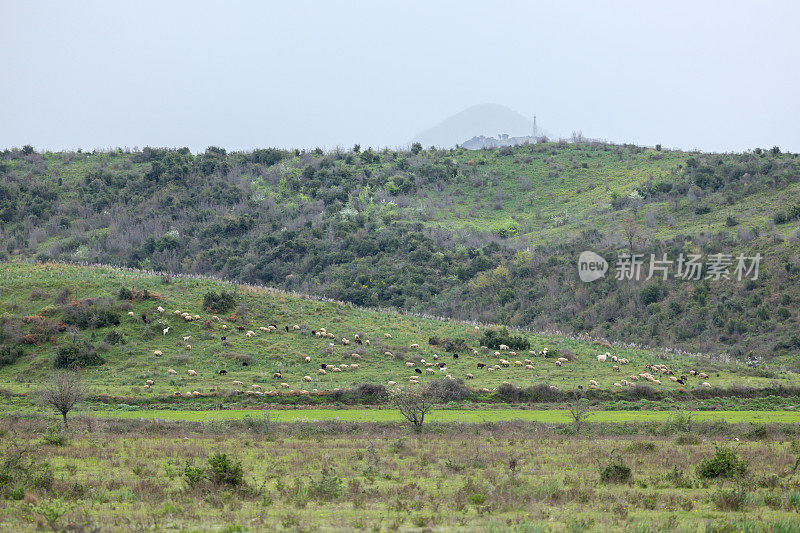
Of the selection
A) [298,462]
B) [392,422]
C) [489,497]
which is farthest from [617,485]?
[392,422]

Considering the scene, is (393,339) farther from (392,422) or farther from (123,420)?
(123,420)

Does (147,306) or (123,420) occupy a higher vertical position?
(147,306)

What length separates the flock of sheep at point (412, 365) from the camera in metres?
41.1

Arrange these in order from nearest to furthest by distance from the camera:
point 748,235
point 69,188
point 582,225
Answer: point 748,235, point 582,225, point 69,188

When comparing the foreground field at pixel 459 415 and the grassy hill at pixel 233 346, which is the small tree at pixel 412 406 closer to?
the foreground field at pixel 459 415

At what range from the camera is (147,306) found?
5331 centimetres

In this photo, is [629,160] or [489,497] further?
[629,160]

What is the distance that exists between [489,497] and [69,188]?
110m

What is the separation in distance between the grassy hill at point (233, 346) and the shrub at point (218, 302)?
1.68 ft

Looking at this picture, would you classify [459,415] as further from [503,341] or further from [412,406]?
[503,341]

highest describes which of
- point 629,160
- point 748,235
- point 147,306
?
point 629,160

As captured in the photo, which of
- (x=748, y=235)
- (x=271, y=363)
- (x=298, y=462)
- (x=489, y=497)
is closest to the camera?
(x=489, y=497)

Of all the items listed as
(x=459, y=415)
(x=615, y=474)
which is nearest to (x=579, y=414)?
(x=459, y=415)

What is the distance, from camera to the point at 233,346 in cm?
4944
